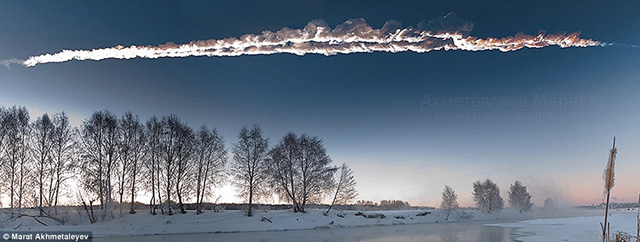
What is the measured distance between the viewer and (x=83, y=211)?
37.8 metres

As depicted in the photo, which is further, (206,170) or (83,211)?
(206,170)

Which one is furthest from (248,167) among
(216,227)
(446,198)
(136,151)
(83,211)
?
(446,198)

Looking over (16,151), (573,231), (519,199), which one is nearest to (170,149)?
(16,151)

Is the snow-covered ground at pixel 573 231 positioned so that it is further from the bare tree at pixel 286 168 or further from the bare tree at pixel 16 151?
the bare tree at pixel 16 151

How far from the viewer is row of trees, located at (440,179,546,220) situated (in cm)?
9062

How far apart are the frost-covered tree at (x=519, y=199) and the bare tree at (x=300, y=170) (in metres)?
97.8

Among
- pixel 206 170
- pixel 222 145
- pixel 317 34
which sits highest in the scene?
pixel 317 34

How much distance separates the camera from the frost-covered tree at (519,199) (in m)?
129

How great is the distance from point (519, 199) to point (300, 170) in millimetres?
102270

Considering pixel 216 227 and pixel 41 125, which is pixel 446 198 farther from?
pixel 41 125

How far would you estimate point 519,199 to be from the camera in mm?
128625

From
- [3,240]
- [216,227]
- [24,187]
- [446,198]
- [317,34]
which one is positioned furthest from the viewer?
[446,198]

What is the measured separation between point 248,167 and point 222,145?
3814 mm

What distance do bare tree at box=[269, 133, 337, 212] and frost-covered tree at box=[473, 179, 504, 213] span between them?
65.8 meters
